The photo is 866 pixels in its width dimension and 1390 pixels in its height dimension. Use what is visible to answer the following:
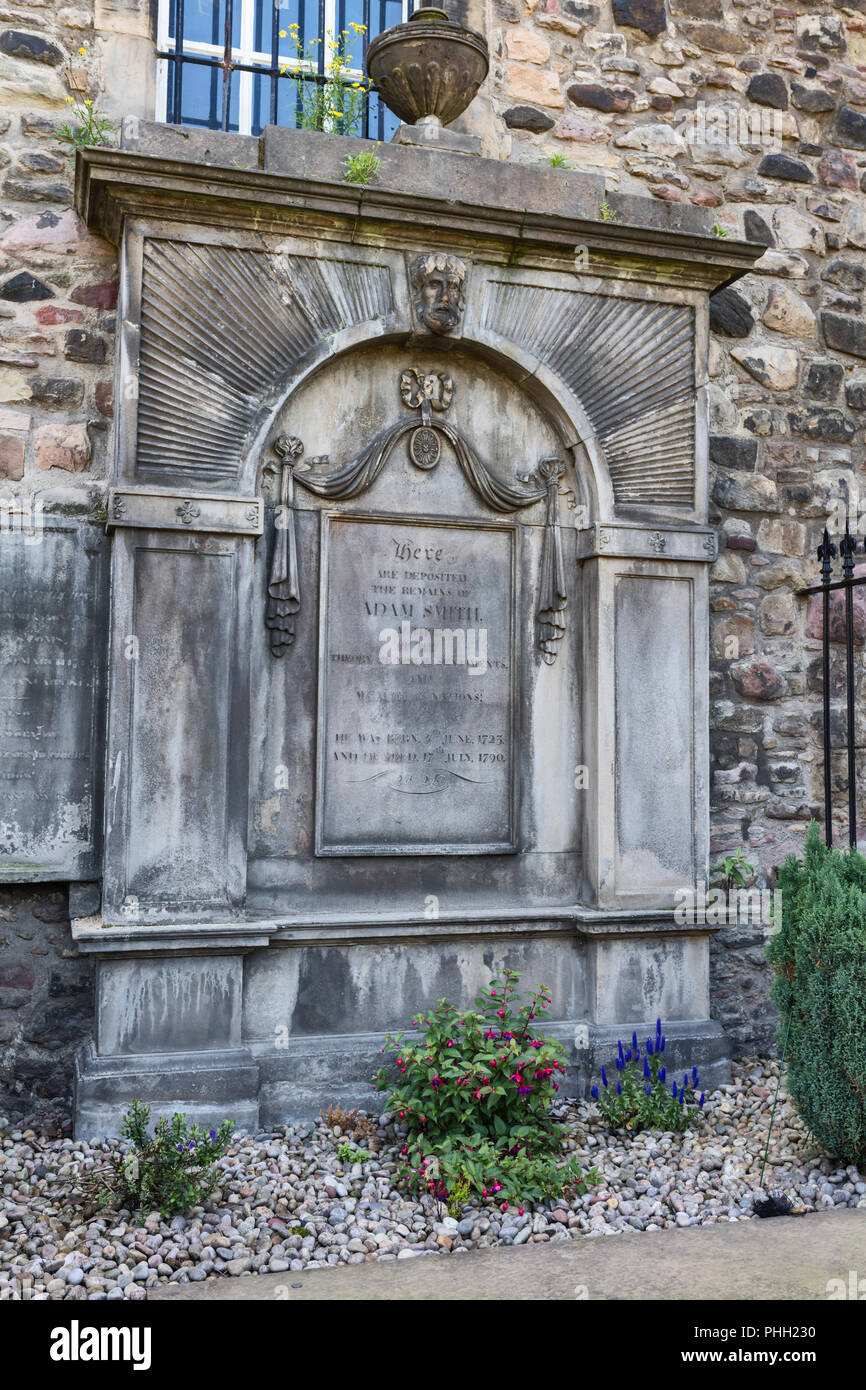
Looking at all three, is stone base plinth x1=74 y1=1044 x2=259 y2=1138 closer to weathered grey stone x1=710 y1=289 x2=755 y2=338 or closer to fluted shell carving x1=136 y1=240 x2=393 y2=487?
fluted shell carving x1=136 y1=240 x2=393 y2=487

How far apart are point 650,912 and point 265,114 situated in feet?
12.4

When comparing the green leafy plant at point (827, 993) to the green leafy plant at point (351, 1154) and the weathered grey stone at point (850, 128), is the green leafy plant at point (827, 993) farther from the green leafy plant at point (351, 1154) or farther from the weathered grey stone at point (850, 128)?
the weathered grey stone at point (850, 128)

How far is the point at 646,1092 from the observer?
4324mm

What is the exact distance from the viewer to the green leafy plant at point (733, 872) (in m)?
4.93

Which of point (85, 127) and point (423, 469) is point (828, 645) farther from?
point (85, 127)

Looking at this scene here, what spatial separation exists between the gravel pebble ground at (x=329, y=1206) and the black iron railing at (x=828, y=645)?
147 cm

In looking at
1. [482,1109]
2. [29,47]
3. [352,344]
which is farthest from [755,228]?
[482,1109]

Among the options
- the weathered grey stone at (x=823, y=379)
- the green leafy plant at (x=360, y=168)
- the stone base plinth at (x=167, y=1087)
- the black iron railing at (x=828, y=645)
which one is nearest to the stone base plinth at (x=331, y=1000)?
the stone base plinth at (x=167, y=1087)

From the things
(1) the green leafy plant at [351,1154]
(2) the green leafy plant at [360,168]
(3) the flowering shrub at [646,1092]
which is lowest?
(1) the green leafy plant at [351,1154]

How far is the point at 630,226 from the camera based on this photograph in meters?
4.54

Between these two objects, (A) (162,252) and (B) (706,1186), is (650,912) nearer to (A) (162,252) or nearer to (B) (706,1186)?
(B) (706,1186)

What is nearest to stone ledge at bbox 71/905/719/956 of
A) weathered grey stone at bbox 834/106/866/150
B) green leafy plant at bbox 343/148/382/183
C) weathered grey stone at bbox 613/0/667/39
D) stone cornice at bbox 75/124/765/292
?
stone cornice at bbox 75/124/765/292
